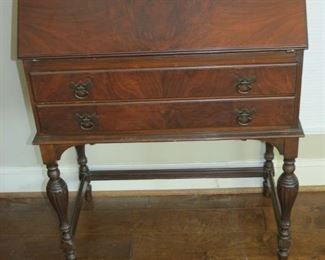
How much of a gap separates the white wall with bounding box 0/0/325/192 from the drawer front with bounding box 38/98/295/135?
1.80 feet

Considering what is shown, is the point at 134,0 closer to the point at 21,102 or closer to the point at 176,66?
the point at 176,66

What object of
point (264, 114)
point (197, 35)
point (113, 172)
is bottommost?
point (113, 172)

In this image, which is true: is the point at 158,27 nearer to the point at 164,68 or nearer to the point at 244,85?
the point at 164,68

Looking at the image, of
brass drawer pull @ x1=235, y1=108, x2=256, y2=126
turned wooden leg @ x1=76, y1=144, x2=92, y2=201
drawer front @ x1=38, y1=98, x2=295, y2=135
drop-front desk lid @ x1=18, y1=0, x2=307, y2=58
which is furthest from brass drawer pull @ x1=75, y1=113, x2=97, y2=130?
turned wooden leg @ x1=76, y1=144, x2=92, y2=201

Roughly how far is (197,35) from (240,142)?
2.70 feet

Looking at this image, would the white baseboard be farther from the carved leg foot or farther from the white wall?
the carved leg foot

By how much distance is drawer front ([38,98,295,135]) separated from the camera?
1.38 metres

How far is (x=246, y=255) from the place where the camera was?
177 cm

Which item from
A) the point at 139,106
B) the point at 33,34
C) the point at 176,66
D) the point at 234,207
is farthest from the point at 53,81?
the point at 234,207

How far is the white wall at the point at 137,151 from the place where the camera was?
1.89 metres

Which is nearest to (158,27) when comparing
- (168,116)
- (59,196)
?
(168,116)

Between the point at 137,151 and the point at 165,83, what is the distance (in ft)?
A: 2.51

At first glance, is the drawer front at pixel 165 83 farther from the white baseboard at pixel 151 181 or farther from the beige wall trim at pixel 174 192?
the beige wall trim at pixel 174 192

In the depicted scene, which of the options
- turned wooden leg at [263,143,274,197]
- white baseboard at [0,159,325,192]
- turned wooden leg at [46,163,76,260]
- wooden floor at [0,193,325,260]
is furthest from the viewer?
white baseboard at [0,159,325,192]
